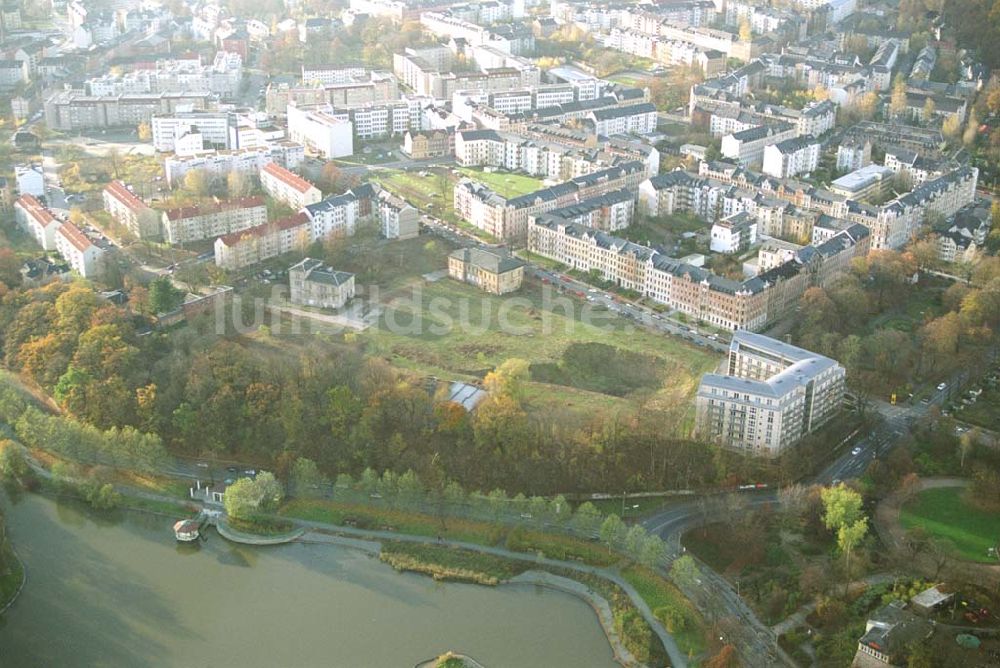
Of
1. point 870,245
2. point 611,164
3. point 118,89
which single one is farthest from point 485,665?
point 118,89

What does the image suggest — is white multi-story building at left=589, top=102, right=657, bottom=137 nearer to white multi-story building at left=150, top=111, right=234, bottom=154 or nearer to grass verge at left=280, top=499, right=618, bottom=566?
white multi-story building at left=150, top=111, right=234, bottom=154

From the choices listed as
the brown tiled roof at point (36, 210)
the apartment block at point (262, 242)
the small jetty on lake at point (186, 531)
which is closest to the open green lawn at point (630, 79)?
the apartment block at point (262, 242)

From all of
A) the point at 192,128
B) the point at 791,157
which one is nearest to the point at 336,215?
the point at 192,128

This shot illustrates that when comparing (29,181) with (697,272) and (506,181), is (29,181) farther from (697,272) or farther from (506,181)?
(697,272)

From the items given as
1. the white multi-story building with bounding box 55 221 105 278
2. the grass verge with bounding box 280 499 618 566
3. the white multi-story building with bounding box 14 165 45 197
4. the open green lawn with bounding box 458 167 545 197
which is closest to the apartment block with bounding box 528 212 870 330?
the open green lawn with bounding box 458 167 545 197

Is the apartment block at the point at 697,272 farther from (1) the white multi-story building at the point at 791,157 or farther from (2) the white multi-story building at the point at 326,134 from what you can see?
(2) the white multi-story building at the point at 326,134
